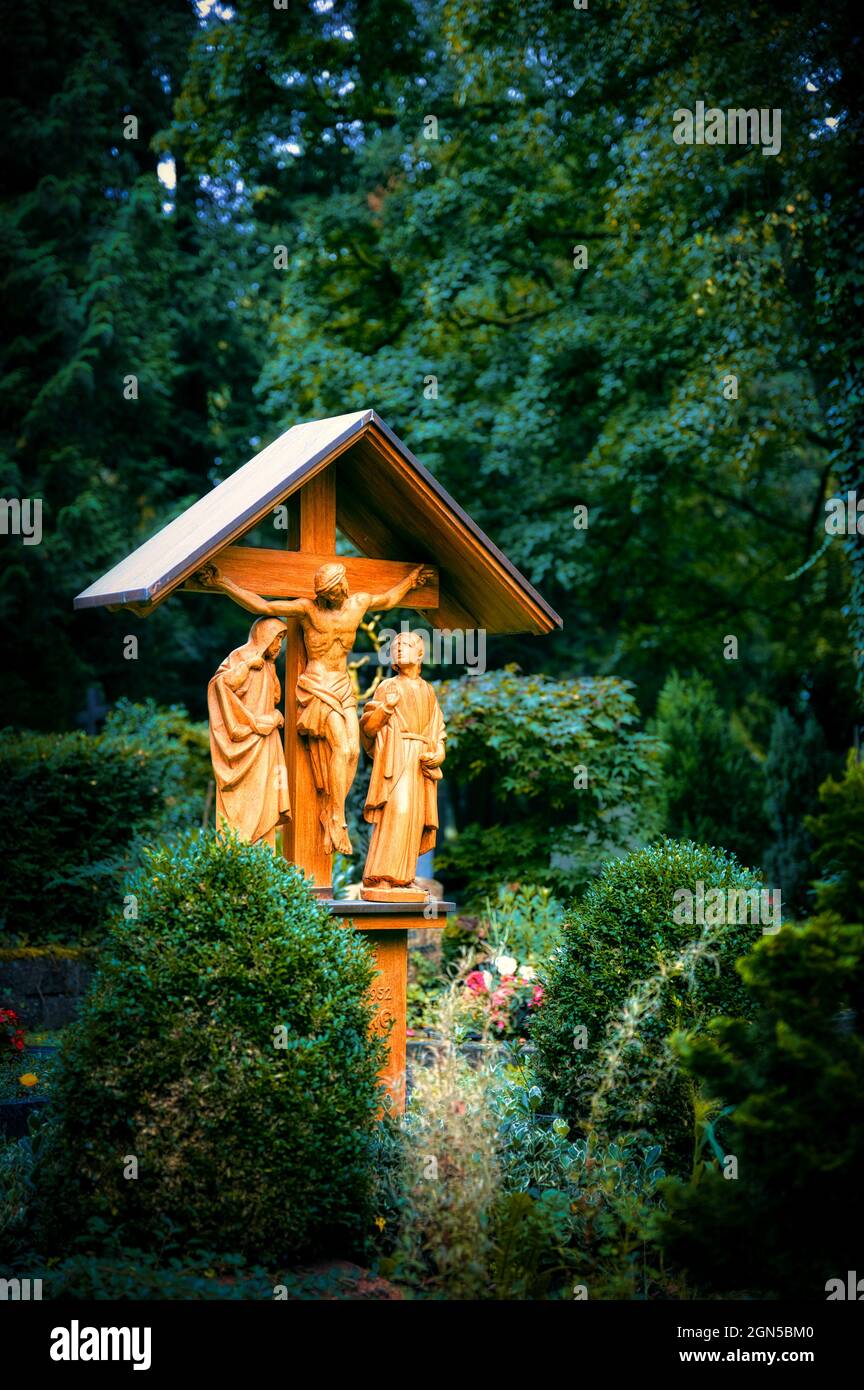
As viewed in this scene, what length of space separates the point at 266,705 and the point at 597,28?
1115cm

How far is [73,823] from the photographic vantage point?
11133 millimetres

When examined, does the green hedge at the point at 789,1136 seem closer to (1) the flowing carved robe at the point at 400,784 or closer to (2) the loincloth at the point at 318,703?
(1) the flowing carved robe at the point at 400,784

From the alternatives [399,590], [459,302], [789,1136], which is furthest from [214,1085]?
[459,302]

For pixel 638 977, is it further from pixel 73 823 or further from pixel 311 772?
pixel 73 823

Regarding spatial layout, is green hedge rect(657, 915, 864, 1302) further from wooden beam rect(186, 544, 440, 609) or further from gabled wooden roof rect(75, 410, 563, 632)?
wooden beam rect(186, 544, 440, 609)

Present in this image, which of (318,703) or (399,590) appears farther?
(399,590)

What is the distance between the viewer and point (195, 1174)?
484 centimetres

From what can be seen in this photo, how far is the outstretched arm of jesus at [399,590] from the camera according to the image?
6.88 meters

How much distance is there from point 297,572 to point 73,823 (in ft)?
17.4

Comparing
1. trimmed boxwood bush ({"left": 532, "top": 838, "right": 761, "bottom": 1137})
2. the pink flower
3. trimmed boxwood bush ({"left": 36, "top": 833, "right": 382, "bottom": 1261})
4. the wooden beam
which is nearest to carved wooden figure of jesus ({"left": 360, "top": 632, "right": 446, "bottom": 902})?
the wooden beam

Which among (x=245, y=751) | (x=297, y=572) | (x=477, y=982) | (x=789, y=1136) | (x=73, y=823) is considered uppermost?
(x=297, y=572)

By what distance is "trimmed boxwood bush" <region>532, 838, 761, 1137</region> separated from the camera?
600 centimetres

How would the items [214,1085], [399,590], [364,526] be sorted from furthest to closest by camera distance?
[364,526]
[399,590]
[214,1085]

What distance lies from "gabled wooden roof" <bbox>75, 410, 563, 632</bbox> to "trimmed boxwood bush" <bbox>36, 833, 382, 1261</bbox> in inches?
56.6
